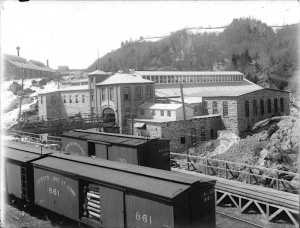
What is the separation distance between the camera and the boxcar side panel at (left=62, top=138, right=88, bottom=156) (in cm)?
1952

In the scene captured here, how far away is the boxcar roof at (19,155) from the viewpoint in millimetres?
14126

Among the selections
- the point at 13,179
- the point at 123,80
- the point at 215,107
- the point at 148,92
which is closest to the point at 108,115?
the point at 123,80

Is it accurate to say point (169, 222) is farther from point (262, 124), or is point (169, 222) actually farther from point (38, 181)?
point (262, 124)

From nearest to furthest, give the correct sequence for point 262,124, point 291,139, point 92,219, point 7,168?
1. point 92,219
2. point 7,168
3. point 291,139
4. point 262,124

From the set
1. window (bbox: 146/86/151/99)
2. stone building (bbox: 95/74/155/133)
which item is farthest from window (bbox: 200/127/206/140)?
window (bbox: 146/86/151/99)

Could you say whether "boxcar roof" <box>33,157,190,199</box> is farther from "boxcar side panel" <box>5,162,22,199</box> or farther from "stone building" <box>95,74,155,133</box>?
"stone building" <box>95,74,155,133</box>

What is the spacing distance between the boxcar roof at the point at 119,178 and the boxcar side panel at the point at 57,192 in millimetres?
333

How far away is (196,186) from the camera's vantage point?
30.3 ft

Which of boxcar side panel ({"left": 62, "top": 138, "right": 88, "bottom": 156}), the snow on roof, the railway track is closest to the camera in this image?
the railway track

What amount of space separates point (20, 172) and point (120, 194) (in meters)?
6.40

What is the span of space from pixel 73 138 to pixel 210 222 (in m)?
12.8

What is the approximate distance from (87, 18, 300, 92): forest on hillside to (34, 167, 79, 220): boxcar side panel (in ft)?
225

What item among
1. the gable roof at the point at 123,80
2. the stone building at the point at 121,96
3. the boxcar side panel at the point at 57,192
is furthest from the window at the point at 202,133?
the boxcar side panel at the point at 57,192

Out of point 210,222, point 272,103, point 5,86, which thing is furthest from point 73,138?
point 5,86
